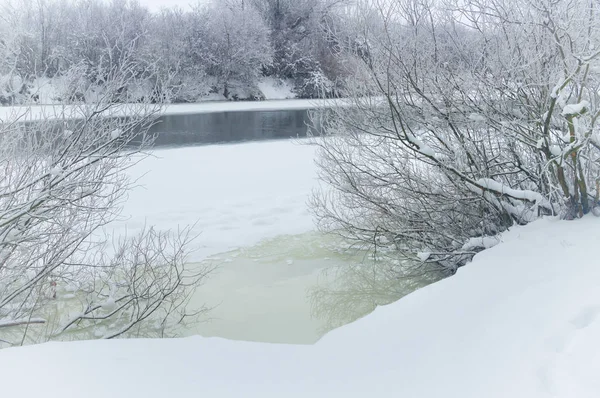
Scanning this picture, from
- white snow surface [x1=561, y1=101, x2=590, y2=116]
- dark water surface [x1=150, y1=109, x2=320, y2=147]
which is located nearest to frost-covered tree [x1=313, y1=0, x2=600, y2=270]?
white snow surface [x1=561, y1=101, x2=590, y2=116]

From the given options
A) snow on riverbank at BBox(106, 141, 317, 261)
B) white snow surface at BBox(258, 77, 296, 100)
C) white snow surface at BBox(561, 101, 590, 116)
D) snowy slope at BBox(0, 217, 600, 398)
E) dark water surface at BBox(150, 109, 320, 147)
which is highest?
white snow surface at BBox(561, 101, 590, 116)

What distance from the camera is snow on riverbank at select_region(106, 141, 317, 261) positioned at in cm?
947

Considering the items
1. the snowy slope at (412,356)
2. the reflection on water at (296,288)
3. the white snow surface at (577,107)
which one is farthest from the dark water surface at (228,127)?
the snowy slope at (412,356)

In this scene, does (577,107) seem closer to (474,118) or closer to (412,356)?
(474,118)

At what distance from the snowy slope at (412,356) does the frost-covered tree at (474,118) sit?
59.7 inches

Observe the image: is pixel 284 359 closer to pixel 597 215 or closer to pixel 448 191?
pixel 597 215

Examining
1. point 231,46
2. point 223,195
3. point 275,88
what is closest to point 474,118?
point 223,195

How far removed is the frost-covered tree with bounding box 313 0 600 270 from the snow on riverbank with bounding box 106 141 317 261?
2.57 metres

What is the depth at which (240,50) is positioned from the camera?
1475 inches

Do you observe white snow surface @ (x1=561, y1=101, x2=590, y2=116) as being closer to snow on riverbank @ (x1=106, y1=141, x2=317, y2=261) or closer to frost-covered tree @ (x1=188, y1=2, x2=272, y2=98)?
snow on riverbank @ (x1=106, y1=141, x2=317, y2=261)

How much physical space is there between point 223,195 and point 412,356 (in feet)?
29.2

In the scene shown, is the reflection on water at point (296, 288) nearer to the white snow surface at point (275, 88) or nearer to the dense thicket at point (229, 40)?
the dense thicket at point (229, 40)

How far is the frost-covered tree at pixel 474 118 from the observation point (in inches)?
190

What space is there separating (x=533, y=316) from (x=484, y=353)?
46 centimetres
